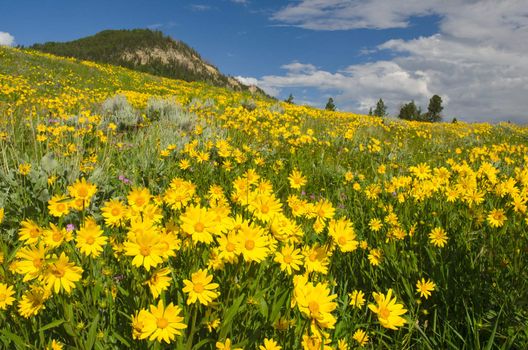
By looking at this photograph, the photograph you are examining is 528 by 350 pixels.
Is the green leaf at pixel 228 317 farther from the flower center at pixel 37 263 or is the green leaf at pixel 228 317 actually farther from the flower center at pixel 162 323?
the flower center at pixel 37 263

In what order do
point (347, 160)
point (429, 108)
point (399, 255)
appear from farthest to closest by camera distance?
1. point (429, 108)
2. point (347, 160)
3. point (399, 255)

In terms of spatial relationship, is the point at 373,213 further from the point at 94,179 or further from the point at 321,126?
the point at 321,126

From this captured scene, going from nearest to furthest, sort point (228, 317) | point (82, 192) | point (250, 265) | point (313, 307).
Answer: point (313, 307)
point (228, 317)
point (250, 265)
point (82, 192)

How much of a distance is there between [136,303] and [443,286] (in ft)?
6.51

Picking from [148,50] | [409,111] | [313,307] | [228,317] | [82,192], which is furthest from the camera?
[148,50]

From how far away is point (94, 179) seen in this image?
12.2 ft

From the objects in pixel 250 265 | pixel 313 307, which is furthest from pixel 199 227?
pixel 313 307

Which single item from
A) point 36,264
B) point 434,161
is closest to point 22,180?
point 36,264

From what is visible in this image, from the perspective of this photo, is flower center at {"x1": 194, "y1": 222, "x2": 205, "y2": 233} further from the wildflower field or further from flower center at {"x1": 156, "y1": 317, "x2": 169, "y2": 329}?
flower center at {"x1": 156, "y1": 317, "x2": 169, "y2": 329}

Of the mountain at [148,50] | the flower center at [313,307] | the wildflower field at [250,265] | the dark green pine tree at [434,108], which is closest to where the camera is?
the flower center at [313,307]

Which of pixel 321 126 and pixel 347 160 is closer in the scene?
pixel 347 160

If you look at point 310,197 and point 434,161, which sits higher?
point 434,161

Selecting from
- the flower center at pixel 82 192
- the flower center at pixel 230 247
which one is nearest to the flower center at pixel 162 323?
the flower center at pixel 230 247

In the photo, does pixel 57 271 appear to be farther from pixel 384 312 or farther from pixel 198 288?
pixel 384 312
